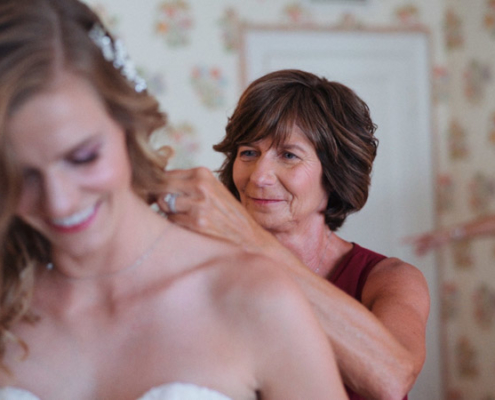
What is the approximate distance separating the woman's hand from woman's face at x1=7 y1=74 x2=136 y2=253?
0.70 feet

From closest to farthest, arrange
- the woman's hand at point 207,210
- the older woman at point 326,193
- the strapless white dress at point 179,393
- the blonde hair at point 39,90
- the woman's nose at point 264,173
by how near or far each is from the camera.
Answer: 1. the blonde hair at point 39,90
2. the strapless white dress at point 179,393
3. the woman's hand at point 207,210
4. the older woman at point 326,193
5. the woman's nose at point 264,173

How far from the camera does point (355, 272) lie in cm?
173

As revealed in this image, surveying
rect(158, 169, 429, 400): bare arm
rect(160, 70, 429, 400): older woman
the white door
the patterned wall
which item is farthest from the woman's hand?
the white door

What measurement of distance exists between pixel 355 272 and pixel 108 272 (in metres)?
0.79

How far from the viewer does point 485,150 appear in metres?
3.83

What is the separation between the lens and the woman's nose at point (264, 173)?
5.51 feet

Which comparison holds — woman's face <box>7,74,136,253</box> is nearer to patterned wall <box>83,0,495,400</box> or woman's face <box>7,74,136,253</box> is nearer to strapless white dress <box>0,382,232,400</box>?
strapless white dress <box>0,382,232,400</box>

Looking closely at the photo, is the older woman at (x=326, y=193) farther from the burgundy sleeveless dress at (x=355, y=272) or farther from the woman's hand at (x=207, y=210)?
the woman's hand at (x=207, y=210)

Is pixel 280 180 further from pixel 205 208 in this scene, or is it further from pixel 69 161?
pixel 69 161

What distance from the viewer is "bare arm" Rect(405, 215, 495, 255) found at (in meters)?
2.20

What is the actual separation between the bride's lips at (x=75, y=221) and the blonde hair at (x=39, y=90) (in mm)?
73

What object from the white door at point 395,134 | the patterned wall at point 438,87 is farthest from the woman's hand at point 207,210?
the white door at point 395,134

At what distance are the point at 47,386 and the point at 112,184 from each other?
1.37ft

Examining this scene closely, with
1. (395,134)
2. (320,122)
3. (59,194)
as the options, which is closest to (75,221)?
(59,194)
